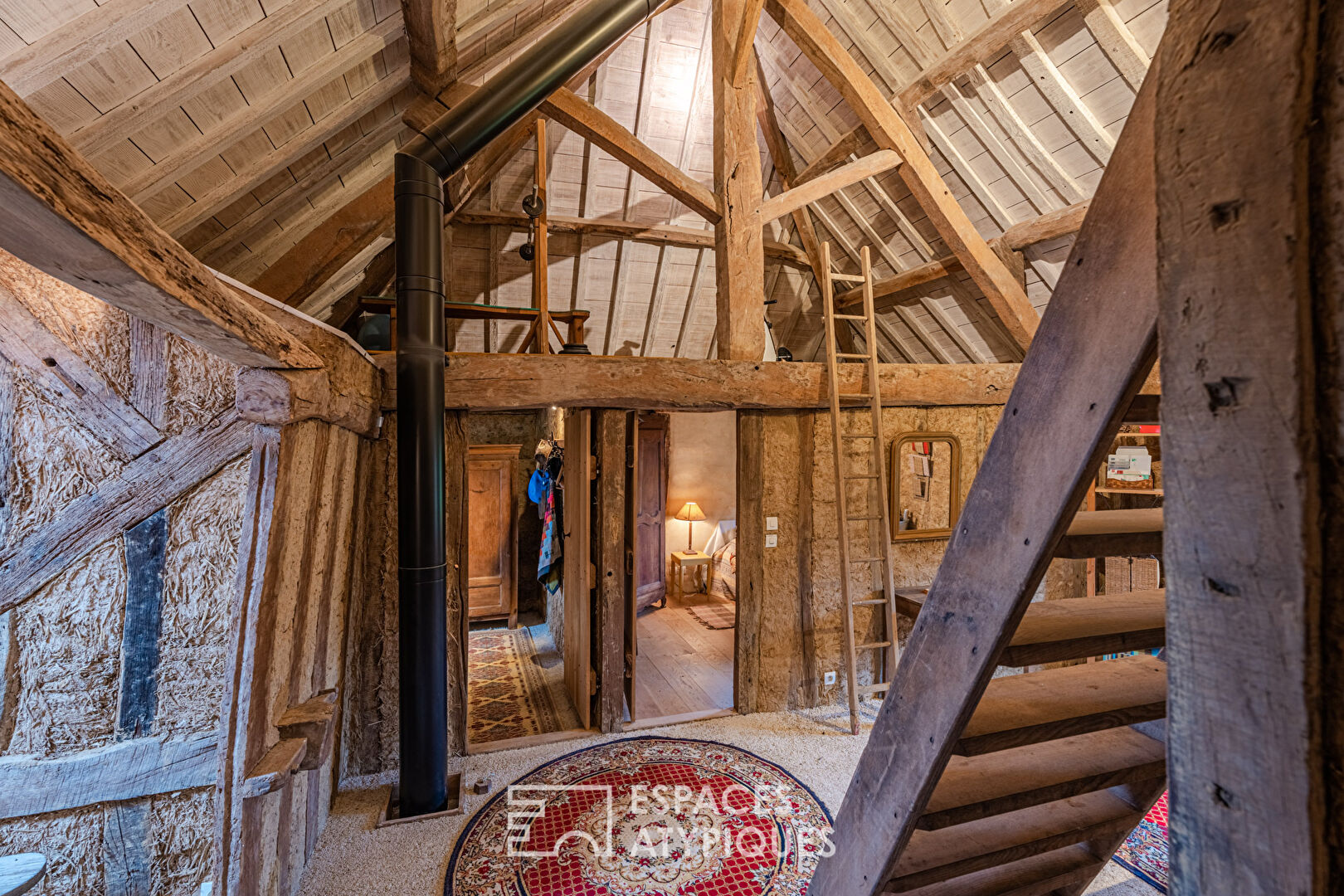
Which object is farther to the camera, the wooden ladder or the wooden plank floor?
the wooden plank floor

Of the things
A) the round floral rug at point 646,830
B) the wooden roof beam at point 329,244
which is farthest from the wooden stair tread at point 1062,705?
the wooden roof beam at point 329,244

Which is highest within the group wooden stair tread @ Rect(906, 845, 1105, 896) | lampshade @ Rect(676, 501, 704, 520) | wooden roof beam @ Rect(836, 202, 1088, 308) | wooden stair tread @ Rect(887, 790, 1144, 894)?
wooden roof beam @ Rect(836, 202, 1088, 308)

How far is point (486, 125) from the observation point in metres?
2.81

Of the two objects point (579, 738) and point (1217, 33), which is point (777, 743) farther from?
point (1217, 33)

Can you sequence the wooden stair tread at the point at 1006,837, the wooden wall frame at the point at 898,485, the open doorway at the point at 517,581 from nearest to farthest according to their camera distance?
1. the wooden stair tread at the point at 1006,837
2. the open doorway at the point at 517,581
3. the wooden wall frame at the point at 898,485

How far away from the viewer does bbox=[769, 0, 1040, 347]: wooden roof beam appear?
12.3ft

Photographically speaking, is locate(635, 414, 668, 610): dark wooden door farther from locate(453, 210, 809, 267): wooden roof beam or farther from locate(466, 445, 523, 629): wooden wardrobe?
locate(453, 210, 809, 267): wooden roof beam

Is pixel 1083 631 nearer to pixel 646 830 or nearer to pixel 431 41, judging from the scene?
pixel 646 830

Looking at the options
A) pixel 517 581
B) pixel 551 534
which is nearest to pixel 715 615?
pixel 517 581

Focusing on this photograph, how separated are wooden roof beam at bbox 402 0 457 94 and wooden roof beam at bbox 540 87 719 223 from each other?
724 mm

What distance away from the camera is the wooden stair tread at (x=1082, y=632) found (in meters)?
0.91

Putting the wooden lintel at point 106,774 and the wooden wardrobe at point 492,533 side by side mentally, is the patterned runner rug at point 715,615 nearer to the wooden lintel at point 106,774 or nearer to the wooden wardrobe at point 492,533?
the wooden wardrobe at point 492,533

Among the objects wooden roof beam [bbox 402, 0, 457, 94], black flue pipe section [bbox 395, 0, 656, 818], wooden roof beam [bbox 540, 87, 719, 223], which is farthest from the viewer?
wooden roof beam [bbox 540, 87, 719, 223]

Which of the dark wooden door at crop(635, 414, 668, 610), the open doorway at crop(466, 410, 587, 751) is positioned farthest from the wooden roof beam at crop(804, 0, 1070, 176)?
the dark wooden door at crop(635, 414, 668, 610)
